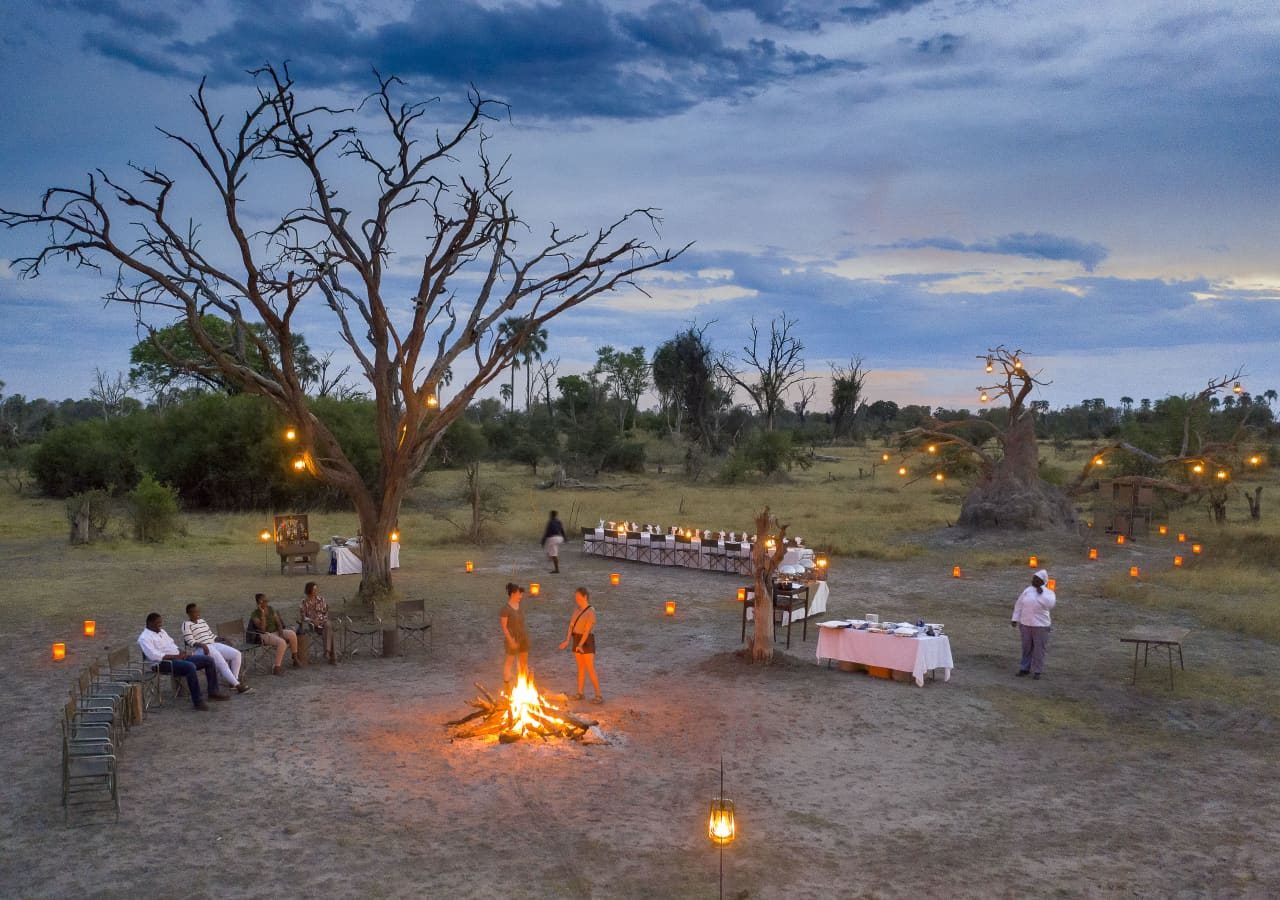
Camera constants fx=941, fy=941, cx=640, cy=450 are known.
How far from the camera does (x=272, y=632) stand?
44.4 ft

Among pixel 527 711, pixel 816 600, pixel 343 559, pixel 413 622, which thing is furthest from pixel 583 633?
pixel 343 559

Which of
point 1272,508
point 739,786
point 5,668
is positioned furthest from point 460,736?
point 1272,508

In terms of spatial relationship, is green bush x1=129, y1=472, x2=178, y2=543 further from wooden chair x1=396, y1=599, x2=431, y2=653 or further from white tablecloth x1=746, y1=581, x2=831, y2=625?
white tablecloth x1=746, y1=581, x2=831, y2=625

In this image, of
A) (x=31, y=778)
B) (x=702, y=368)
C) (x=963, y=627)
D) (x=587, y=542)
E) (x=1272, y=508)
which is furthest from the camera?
(x=702, y=368)

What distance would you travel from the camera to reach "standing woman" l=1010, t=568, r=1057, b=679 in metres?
13.3

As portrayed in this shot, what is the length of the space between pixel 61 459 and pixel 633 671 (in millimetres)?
38151

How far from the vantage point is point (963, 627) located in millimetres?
17312

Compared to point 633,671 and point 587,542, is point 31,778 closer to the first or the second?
point 633,671

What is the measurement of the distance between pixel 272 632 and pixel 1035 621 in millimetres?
10928

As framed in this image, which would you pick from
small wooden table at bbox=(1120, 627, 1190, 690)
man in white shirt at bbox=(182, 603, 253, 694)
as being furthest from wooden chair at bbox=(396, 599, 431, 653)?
small wooden table at bbox=(1120, 627, 1190, 690)

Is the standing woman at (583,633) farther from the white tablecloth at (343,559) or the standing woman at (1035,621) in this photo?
the white tablecloth at (343,559)

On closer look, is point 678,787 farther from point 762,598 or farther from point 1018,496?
point 1018,496

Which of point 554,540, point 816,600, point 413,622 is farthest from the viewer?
point 554,540

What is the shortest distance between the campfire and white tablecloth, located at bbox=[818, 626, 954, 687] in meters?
4.67
